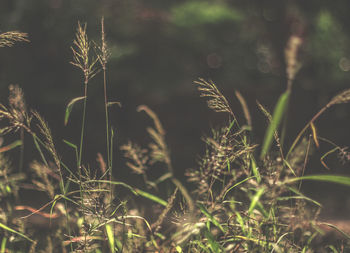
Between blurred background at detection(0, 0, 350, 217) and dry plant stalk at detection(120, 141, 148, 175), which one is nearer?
dry plant stalk at detection(120, 141, 148, 175)

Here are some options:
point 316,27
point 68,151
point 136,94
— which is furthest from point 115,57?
point 316,27

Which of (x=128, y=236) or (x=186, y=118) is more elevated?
(x=128, y=236)

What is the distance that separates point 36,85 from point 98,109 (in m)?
0.87

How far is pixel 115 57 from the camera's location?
249 inches

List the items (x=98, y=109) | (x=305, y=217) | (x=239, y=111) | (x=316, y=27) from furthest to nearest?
(x=316, y=27) → (x=239, y=111) → (x=98, y=109) → (x=305, y=217)

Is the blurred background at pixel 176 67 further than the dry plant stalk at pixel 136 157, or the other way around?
the blurred background at pixel 176 67

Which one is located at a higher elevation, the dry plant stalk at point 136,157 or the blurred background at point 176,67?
the dry plant stalk at point 136,157

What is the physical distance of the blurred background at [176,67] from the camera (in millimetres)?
5578

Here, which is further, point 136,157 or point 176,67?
point 176,67

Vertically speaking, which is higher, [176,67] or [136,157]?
[136,157]

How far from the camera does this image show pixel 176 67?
23.4 ft

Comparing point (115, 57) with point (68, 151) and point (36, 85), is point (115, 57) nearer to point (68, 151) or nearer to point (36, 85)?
point (36, 85)

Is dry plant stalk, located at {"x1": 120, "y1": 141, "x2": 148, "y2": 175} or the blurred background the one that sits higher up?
dry plant stalk, located at {"x1": 120, "y1": 141, "x2": 148, "y2": 175}

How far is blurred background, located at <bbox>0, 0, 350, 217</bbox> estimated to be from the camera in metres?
5.58
